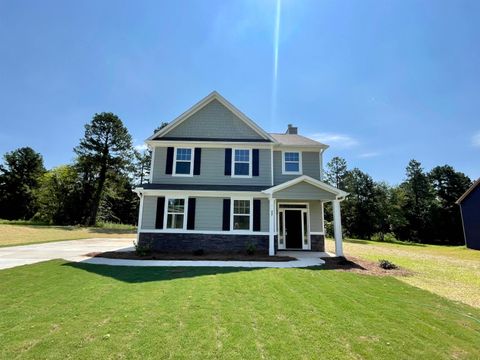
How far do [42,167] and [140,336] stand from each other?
63.8m

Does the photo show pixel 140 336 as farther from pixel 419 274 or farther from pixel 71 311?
pixel 419 274

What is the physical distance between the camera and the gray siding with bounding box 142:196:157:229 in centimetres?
1349

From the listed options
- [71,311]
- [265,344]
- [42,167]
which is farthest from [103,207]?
[265,344]

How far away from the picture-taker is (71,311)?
491 cm

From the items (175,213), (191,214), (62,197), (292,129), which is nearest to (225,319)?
(191,214)

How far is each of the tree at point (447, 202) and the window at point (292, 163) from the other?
1649 inches

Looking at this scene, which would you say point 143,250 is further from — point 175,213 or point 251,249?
point 251,249

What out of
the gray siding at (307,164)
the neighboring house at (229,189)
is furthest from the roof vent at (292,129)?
the gray siding at (307,164)

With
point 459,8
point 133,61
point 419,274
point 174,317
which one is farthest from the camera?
point 133,61

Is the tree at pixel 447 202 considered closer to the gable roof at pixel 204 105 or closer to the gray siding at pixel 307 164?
the gray siding at pixel 307 164

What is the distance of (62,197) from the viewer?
36.7 meters

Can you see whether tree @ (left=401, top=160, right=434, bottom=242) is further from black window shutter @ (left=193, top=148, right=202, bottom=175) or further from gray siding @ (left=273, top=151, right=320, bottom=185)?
black window shutter @ (left=193, top=148, right=202, bottom=175)

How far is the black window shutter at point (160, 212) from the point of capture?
13.5 m

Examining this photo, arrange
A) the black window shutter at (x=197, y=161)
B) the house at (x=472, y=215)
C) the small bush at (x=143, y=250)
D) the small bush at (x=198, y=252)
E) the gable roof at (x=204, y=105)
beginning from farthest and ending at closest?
the house at (x=472, y=215), the gable roof at (x=204, y=105), the black window shutter at (x=197, y=161), the small bush at (x=198, y=252), the small bush at (x=143, y=250)
